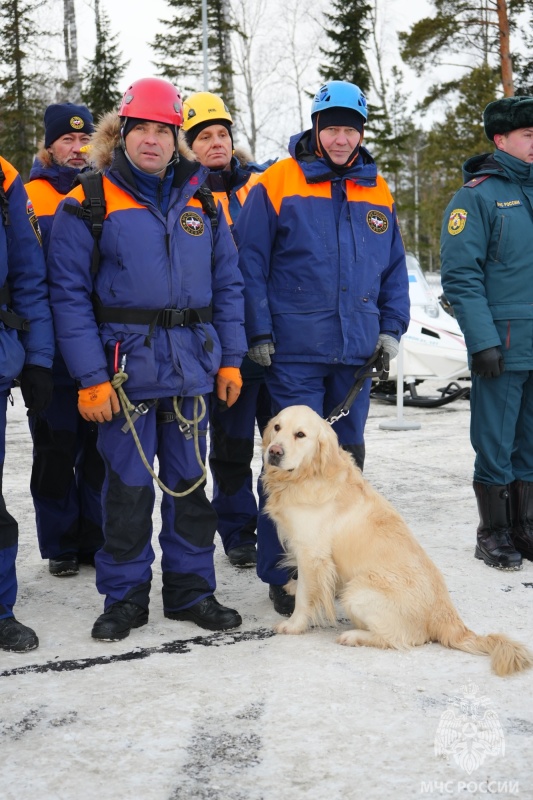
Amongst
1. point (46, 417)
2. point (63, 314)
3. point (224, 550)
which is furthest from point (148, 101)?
point (224, 550)

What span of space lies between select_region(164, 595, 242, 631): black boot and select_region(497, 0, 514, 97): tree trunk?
1955 centimetres

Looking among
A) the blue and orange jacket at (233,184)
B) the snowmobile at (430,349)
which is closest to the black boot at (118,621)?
the blue and orange jacket at (233,184)

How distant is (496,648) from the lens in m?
2.99

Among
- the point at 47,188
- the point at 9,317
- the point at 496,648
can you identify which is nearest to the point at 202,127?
the point at 47,188

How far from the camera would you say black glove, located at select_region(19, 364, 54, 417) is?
3.35 meters

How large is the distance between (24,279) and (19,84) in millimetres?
24263

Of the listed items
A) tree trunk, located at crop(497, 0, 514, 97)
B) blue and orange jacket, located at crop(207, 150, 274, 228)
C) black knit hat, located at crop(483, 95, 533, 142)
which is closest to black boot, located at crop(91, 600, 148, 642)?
blue and orange jacket, located at crop(207, 150, 274, 228)

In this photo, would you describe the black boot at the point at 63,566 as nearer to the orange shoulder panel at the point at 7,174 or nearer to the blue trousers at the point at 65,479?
the blue trousers at the point at 65,479

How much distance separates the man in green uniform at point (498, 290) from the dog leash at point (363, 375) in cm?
64

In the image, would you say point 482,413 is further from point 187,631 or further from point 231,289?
point 187,631

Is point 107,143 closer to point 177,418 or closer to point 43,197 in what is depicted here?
point 43,197

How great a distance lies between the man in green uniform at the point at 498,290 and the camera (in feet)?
13.9

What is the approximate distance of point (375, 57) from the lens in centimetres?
3139

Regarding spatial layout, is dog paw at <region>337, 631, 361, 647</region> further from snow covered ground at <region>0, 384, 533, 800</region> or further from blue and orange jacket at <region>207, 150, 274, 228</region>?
blue and orange jacket at <region>207, 150, 274, 228</region>
